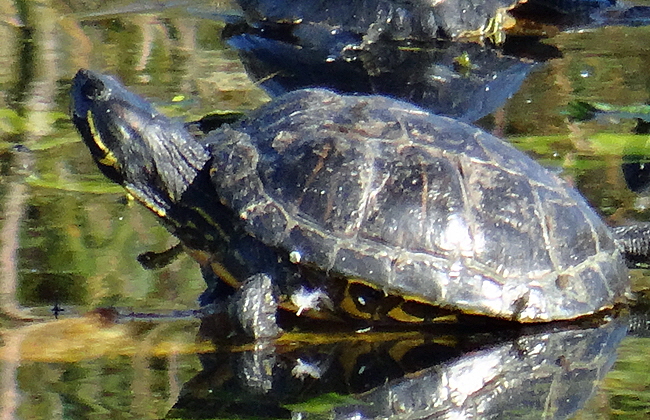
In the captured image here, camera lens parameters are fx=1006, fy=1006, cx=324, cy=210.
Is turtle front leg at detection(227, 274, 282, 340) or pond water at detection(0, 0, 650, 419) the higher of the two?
turtle front leg at detection(227, 274, 282, 340)

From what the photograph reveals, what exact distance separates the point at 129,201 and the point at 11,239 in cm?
72

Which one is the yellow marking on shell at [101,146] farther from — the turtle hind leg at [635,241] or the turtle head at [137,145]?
the turtle hind leg at [635,241]

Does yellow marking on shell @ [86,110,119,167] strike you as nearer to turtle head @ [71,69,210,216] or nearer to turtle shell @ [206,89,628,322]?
turtle head @ [71,69,210,216]

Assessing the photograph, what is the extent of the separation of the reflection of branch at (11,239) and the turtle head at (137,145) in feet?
1.66

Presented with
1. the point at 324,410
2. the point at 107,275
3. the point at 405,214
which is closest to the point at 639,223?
the point at 405,214

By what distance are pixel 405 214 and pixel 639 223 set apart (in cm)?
128

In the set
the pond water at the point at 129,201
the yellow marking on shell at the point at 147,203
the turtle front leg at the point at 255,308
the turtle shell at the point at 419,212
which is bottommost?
the pond water at the point at 129,201

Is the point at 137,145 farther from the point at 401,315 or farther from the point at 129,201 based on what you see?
the point at 401,315

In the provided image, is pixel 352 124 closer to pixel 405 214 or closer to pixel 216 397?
pixel 405 214

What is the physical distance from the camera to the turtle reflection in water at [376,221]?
3.77 meters

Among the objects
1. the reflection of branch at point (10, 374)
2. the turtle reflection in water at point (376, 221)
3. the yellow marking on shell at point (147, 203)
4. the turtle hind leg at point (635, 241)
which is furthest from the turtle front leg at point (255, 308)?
the turtle hind leg at point (635, 241)

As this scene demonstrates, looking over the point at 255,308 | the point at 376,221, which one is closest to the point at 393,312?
the point at 376,221

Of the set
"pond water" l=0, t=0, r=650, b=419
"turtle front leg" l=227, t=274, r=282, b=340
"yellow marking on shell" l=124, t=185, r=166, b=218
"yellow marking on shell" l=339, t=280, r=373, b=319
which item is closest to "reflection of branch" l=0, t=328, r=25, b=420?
"pond water" l=0, t=0, r=650, b=419

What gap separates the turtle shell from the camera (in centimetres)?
376
